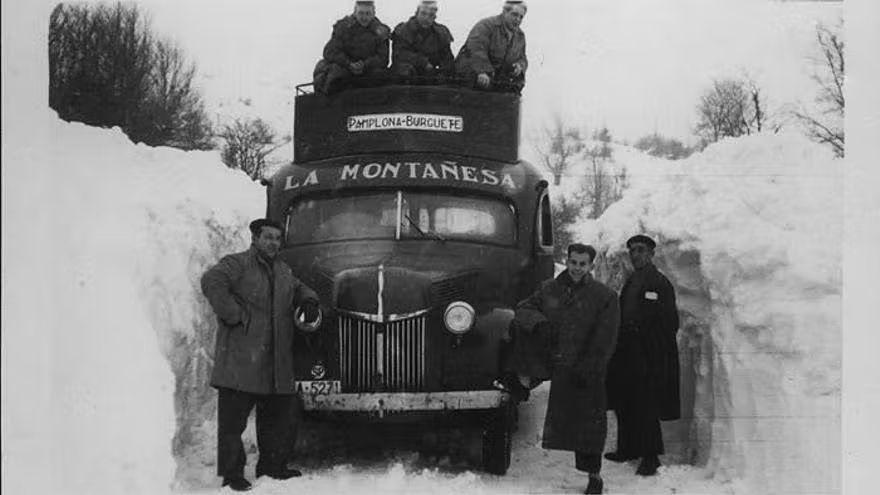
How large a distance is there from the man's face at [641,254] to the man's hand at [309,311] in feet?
7.54

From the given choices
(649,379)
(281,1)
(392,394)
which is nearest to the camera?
(392,394)

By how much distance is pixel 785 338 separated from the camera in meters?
6.66

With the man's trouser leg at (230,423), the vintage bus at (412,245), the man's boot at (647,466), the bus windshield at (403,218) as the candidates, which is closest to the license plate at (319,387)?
the vintage bus at (412,245)

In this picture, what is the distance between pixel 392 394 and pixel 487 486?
947 millimetres

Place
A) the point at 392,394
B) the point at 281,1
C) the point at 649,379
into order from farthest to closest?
1. the point at 281,1
2. the point at 649,379
3. the point at 392,394

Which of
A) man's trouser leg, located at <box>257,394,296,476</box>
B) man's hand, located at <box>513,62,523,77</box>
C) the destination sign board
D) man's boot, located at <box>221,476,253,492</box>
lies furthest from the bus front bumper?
man's hand, located at <box>513,62,523,77</box>

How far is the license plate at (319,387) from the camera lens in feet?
20.1

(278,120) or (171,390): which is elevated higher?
(278,120)

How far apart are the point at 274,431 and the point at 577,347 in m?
2.06

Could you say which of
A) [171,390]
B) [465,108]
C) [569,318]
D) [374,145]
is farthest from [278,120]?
[569,318]

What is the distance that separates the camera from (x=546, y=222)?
7613mm

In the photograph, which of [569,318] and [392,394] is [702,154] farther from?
[392,394]

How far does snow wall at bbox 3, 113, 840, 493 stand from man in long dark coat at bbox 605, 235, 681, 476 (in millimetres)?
264

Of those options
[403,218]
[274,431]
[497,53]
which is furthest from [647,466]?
[497,53]
